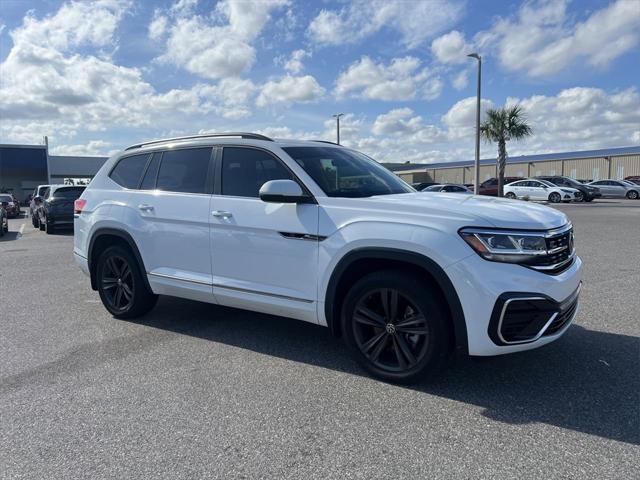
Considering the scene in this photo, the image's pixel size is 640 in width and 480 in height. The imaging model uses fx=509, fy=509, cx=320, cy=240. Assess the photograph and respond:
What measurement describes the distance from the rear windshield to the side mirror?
14.6m

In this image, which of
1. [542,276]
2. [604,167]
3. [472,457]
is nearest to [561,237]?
[542,276]

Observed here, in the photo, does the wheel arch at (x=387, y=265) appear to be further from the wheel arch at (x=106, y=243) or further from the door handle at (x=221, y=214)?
the wheel arch at (x=106, y=243)

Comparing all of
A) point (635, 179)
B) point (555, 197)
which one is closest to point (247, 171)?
point (555, 197)

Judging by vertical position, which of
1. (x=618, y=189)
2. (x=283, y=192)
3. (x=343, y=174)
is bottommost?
(x=283, y=192)

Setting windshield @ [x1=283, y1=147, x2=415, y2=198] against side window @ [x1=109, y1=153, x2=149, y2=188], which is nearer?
windshield @ [x1=283, y1=147, x2=415, y2=198]

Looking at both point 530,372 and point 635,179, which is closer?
point 530,372

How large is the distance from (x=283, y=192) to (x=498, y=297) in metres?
1.72

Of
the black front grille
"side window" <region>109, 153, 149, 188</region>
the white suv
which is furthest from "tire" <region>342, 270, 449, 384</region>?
"side window" <region>109, 153, 149, 188</region>

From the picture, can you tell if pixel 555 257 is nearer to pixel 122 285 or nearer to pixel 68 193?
pixel 122 285

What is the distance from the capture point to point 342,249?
3.75m

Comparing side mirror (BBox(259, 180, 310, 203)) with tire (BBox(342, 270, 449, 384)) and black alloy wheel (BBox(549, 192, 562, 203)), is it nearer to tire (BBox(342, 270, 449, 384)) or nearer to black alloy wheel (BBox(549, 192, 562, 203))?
tire (BBox(342, 270, 449, 384))

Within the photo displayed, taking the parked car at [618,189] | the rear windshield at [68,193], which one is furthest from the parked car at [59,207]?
the parked car at [618,189]

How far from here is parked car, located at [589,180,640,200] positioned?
1399 inches

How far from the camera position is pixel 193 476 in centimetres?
265
